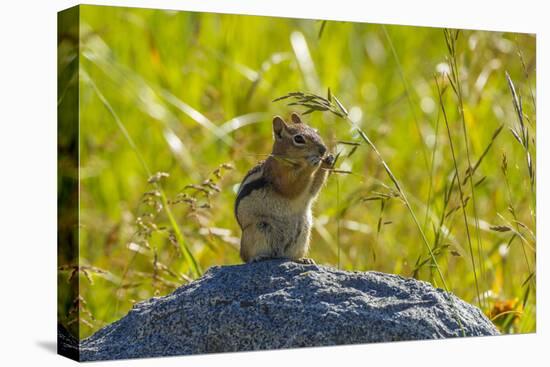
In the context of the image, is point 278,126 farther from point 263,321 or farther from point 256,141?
point 256,141

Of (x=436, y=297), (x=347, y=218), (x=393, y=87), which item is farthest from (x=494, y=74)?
(x=436, y=297)

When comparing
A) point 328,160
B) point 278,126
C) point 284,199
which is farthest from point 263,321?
point 278,126

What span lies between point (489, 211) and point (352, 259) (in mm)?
1474

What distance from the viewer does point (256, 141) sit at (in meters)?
9.43

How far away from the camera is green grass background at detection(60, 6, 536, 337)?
348 inches

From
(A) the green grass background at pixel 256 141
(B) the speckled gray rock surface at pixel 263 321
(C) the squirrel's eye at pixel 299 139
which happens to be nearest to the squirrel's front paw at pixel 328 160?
(C) the squirrel's eye at pixel 299 139

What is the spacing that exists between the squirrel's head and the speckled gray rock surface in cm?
90

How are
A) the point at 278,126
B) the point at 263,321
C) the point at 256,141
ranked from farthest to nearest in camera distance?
the point at 256,141, the point at 278,126, the point at 263,321

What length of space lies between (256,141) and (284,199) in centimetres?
221

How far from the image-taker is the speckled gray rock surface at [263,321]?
6.80 m

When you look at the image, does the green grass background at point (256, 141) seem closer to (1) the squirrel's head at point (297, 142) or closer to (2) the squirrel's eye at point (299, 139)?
(1) the squirrel's head at point (297, 142)

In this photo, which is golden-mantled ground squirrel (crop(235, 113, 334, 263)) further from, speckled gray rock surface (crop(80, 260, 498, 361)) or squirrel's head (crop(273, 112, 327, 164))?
speckled gray rock surface (crop(80, 260, 498, 361))

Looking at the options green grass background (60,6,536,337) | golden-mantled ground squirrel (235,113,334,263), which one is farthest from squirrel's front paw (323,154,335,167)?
green grass background (60,6,536,337)

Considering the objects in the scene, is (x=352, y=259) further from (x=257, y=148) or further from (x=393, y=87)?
(x=393, y=87)
